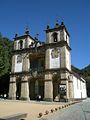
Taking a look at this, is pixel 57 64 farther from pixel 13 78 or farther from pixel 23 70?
pixel 13 78

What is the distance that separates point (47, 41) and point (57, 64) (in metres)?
5.79

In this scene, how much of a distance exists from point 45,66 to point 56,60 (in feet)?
8.49

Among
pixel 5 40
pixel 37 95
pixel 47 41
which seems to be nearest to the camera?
pixel 47 41

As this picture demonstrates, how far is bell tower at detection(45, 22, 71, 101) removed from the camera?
34344 mm

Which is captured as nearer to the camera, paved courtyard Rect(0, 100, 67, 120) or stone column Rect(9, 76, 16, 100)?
paved courtyard Rect(0, 100, 67, 120)

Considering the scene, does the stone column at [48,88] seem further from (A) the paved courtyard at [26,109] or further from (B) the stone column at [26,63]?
(A) the paved courtyard at [26,109]

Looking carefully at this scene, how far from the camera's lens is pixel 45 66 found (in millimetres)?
36750

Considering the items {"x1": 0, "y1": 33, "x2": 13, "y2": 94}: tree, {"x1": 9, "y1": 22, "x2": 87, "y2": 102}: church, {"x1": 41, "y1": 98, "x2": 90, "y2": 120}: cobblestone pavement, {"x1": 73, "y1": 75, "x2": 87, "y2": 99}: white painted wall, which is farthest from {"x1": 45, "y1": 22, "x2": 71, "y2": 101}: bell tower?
{"x1": 41, "y1": 98, "x2": 90, "y2": 120}: cobblestone pavement

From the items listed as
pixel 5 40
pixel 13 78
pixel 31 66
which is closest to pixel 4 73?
pixel 13 78

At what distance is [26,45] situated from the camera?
1636 inches

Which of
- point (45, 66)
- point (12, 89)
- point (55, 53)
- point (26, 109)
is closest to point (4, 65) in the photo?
point (12, 89)

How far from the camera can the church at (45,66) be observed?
115ft

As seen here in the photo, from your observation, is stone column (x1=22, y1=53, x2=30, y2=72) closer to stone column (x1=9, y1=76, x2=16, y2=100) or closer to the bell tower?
stone column (x1=9, y1=76, x2=16, y2=100)

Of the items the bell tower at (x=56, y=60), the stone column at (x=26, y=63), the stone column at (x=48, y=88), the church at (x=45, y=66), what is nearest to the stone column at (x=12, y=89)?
the church at (x=45, y=66)
